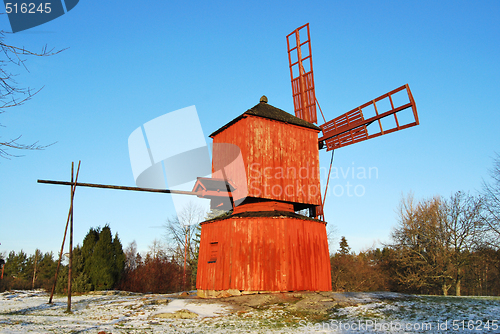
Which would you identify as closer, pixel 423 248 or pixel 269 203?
pixel 269 203

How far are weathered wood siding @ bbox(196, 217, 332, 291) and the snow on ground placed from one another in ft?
5.28

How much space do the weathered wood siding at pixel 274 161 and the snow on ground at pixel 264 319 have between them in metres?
5.45

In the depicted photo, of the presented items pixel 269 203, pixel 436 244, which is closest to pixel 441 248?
pixel 436 244

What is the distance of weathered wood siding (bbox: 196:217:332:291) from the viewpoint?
579 inches

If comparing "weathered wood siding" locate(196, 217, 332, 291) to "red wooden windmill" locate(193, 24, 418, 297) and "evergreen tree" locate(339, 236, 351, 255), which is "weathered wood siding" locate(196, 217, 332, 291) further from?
"evergreen tree" locate(339, 236, 351, 255)

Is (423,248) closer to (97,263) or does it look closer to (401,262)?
(401,262)

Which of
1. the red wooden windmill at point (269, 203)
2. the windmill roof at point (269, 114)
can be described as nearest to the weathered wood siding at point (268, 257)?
the red wooden windmill at point (269, 203)

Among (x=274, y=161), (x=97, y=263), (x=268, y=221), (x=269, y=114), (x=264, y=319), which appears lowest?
(x=264, y=319)

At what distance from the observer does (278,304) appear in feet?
43.6

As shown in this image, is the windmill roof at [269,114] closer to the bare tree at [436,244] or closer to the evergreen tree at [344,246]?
the bare tree at [436,244]

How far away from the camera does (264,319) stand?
11.3 meters

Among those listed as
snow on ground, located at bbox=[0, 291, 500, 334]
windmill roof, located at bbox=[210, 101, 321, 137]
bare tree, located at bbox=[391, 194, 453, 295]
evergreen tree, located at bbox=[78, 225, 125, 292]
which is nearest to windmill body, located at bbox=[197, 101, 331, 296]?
windmill roof, located at bbox=[210, 101, 321, 137]

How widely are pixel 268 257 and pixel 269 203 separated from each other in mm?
2871

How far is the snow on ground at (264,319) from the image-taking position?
9.20 metres
